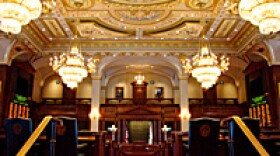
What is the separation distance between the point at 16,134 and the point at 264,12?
487 cm

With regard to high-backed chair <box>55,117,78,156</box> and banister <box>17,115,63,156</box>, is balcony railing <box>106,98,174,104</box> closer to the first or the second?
high-backed chair <box>55,117,78,156</box>

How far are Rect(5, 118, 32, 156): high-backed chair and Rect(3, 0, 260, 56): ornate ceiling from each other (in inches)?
217

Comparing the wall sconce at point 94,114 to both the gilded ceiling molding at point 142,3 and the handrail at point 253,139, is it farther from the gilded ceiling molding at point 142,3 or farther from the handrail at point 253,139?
the handrail at point 253,139

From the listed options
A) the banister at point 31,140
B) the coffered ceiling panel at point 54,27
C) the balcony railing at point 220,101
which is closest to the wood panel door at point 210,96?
the balcony railing at point 220,101

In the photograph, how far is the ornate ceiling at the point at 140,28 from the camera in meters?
9.38

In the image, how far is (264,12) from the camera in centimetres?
515

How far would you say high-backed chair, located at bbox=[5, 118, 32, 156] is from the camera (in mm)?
4430

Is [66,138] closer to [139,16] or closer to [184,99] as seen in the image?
[139,16]

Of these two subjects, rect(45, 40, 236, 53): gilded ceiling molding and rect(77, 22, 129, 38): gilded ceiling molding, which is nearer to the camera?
rect(77, 22, 129, 38): gilded ceiling molding

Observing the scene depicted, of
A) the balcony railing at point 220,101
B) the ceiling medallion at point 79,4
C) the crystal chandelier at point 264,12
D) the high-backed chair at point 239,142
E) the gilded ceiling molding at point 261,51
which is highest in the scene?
the ceiling medallion at point 79,4

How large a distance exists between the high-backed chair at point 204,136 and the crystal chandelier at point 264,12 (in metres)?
2.15

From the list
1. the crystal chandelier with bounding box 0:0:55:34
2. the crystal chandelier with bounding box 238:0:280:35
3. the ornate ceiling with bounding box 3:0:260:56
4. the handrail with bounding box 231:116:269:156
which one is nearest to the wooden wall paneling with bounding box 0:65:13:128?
the ornate ceiling with bounding box 3:0:260:56

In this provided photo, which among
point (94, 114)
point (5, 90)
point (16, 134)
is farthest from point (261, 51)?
point (5, 90)

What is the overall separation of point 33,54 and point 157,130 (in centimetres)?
853
